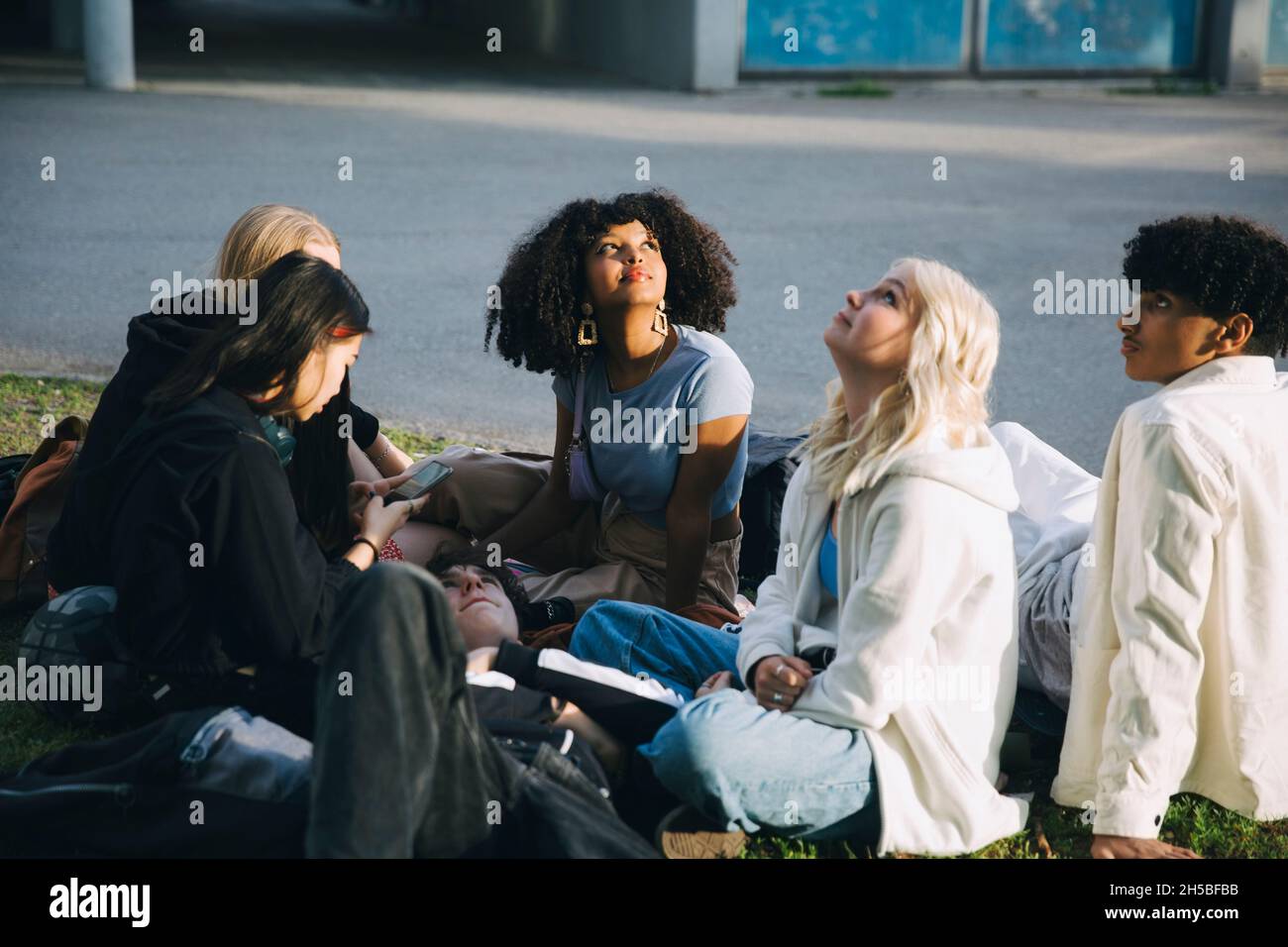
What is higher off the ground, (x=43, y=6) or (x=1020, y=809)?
(x=43, y=6)

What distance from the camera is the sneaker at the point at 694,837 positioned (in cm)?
318

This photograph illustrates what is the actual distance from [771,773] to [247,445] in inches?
53.4

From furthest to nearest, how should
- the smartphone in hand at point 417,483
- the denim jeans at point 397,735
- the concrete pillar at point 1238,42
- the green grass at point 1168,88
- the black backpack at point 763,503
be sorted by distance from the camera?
the green grass at point 1168,88, the concrete pillar at point 1238,42, the black backpack at point 763,503, the smartphone in hand at point 417,483, the denim jeans at point 397,735

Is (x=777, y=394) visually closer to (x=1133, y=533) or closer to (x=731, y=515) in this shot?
(x=731, y=515)

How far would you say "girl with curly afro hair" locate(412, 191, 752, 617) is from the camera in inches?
172

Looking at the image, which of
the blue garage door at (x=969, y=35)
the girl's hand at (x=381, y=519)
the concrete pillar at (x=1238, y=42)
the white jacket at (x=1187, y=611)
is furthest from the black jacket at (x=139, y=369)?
the concrete pillar at (x=1238, y=42)

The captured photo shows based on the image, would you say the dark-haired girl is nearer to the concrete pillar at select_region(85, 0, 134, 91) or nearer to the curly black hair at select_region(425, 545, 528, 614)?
the curly black hair at select_region(425, 545, 528, 614)

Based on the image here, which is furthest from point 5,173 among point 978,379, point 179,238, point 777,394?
point 978,379

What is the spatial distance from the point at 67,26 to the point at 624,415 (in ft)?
60.8

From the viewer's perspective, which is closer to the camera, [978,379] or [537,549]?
[978,379]

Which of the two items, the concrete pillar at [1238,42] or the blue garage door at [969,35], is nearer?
the blue garage door at [969,35]

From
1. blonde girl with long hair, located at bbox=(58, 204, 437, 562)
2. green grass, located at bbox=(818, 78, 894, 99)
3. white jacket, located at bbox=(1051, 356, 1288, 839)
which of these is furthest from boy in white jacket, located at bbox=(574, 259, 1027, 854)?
green grass, located at bbox=(818, 78, 894, 99)

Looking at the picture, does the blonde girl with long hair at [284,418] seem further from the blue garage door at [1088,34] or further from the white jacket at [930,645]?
the blue garage door at [1088,34]

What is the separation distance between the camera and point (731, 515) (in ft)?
14.9
